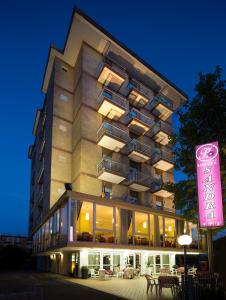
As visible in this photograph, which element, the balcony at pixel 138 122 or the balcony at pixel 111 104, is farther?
the balcony at pixel 138 122

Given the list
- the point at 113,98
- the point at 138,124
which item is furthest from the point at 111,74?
the point at 138,124

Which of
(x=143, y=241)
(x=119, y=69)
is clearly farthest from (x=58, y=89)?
(x=143, y=241)

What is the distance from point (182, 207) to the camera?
61.9 ft

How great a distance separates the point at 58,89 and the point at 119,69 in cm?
711

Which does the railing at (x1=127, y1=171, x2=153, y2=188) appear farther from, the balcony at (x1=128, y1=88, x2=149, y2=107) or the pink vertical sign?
the pink vertical sign

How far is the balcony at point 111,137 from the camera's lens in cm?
3112

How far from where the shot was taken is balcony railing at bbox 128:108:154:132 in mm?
35316

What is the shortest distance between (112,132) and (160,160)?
7.40 meters

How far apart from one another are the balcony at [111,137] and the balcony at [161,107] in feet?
26.0

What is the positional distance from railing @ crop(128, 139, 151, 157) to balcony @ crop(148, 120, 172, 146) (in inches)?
104

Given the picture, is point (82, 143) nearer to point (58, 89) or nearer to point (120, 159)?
point (120, 159)

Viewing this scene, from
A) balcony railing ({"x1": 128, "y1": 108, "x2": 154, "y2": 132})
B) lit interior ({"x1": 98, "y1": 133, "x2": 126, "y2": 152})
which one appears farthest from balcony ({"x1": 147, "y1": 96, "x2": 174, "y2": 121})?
lit interior ({"x1": 98, "y1": 133, "x2": 126, "y2": 152})

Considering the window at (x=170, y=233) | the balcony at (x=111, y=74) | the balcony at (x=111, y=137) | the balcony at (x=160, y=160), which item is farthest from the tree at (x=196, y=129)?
the balcony at (x=160, y=160)

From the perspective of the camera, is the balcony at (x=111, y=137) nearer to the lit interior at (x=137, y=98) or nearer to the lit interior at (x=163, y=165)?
the lit interior at (x=137, y=98)
